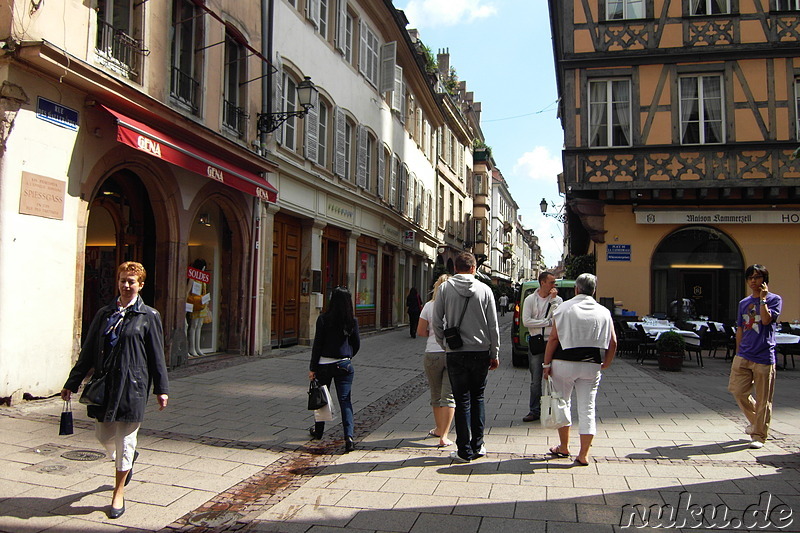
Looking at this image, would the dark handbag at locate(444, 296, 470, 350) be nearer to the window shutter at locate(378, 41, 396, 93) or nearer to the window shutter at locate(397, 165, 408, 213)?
the window shutter at locate(378, 41, 396, 93)

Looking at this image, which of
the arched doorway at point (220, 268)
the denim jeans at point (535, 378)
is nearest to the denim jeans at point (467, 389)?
the denim jeans at point (535, 378)

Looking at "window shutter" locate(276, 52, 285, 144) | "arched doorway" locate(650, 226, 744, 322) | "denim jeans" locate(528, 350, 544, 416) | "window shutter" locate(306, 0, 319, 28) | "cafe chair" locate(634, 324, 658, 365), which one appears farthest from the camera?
"arched doorway" locate(650, 226, 744, 322)

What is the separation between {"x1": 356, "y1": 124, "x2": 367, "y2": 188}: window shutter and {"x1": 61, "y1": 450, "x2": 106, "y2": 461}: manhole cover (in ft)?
46.6

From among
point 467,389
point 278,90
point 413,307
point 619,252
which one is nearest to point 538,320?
point 467,389

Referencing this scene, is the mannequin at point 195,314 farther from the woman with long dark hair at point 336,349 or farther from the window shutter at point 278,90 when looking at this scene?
the woman with long dark hair at point 336,349

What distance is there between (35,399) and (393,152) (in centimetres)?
1697

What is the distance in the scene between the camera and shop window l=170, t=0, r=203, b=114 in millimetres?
10469

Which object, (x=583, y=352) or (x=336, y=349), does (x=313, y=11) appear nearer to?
(x=336, y=349)

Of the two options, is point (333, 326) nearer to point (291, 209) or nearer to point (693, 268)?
point (291, 209)

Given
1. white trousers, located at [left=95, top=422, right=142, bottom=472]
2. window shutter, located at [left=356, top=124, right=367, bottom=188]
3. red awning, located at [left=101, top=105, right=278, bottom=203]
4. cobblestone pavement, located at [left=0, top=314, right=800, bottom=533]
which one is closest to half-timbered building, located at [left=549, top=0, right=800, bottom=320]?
window shutter, located at [left=356, top=124, right=367, bottom=188]

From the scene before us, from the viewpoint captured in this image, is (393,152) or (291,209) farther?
(393,152)

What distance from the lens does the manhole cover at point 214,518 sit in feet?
12.9

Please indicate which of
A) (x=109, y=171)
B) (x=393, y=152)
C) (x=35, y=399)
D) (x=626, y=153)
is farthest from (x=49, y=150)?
(x=393, y=152)

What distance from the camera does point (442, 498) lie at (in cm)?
436
